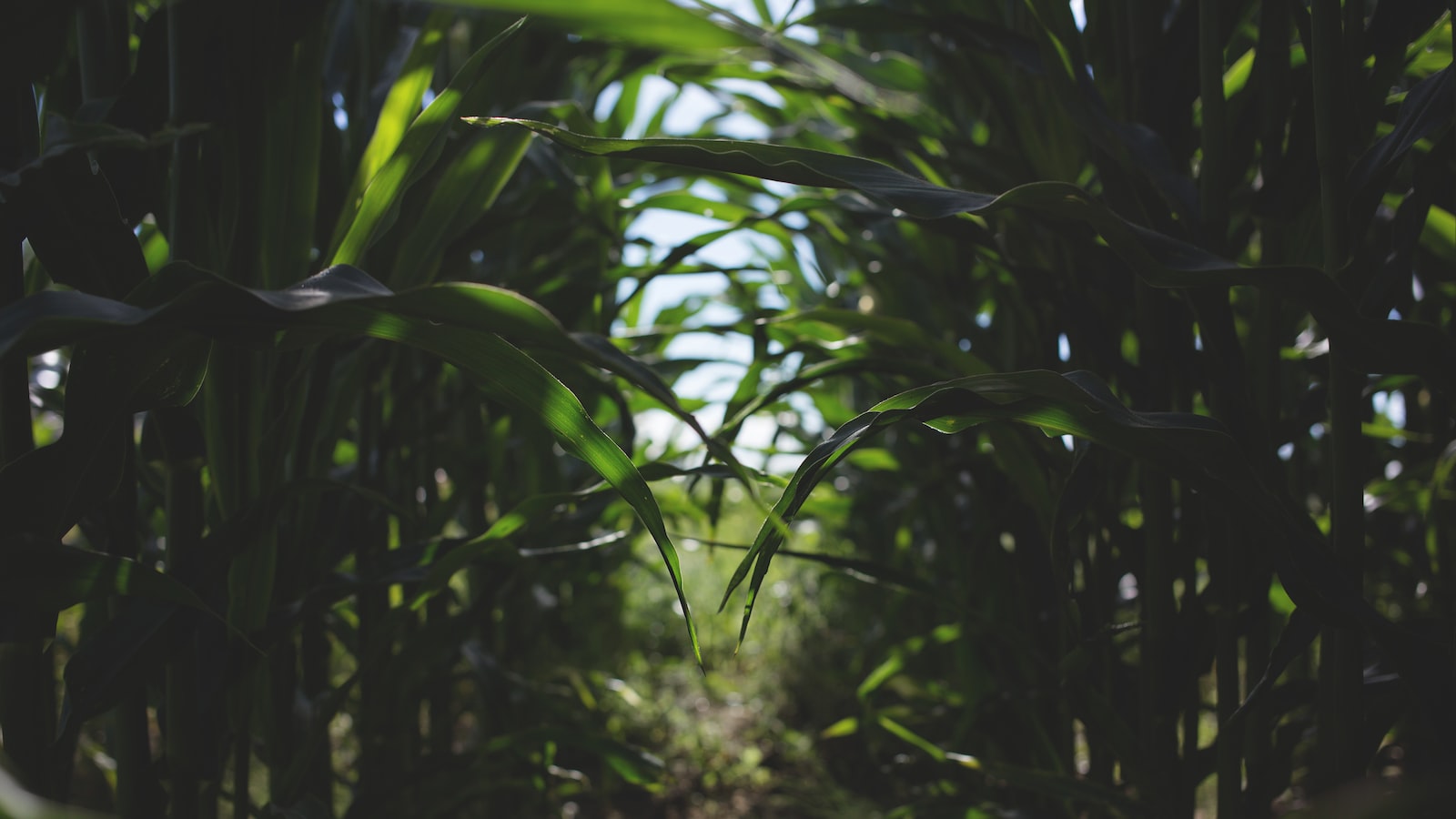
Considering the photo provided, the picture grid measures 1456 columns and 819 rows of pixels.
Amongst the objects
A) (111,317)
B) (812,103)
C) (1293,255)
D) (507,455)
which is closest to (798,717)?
(507,455)

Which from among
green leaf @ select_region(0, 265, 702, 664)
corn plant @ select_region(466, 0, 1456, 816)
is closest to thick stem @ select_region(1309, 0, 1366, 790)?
corn plant @ select_region(466, 0, 1456, 816)

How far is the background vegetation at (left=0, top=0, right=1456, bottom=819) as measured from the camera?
33 centimetres

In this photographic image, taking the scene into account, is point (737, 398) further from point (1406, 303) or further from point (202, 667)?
point (1406, 303)

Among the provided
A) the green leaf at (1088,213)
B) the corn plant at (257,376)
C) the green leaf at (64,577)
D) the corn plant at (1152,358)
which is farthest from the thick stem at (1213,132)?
the green leaf at (64,577)

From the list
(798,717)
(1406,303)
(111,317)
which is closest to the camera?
(111,317)

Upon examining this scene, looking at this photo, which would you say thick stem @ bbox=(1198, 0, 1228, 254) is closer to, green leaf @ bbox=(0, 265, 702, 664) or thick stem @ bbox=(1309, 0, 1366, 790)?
thick stem @ bbox=(1309, 0, 1366, 790)

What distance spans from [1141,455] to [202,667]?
495 mm

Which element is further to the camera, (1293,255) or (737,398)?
(737,398)

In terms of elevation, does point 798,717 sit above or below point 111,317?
below

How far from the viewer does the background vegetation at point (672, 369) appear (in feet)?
1.09

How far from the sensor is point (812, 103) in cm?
93

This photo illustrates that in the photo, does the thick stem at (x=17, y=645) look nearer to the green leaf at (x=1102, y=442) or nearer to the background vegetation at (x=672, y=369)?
the background vegetation at (x=672, y=369)

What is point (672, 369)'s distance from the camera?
3.08 ft

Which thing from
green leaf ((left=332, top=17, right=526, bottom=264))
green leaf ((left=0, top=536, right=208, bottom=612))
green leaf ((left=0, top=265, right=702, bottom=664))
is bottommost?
green leaf ((left=0, top=536, right=208, bottom=612))
